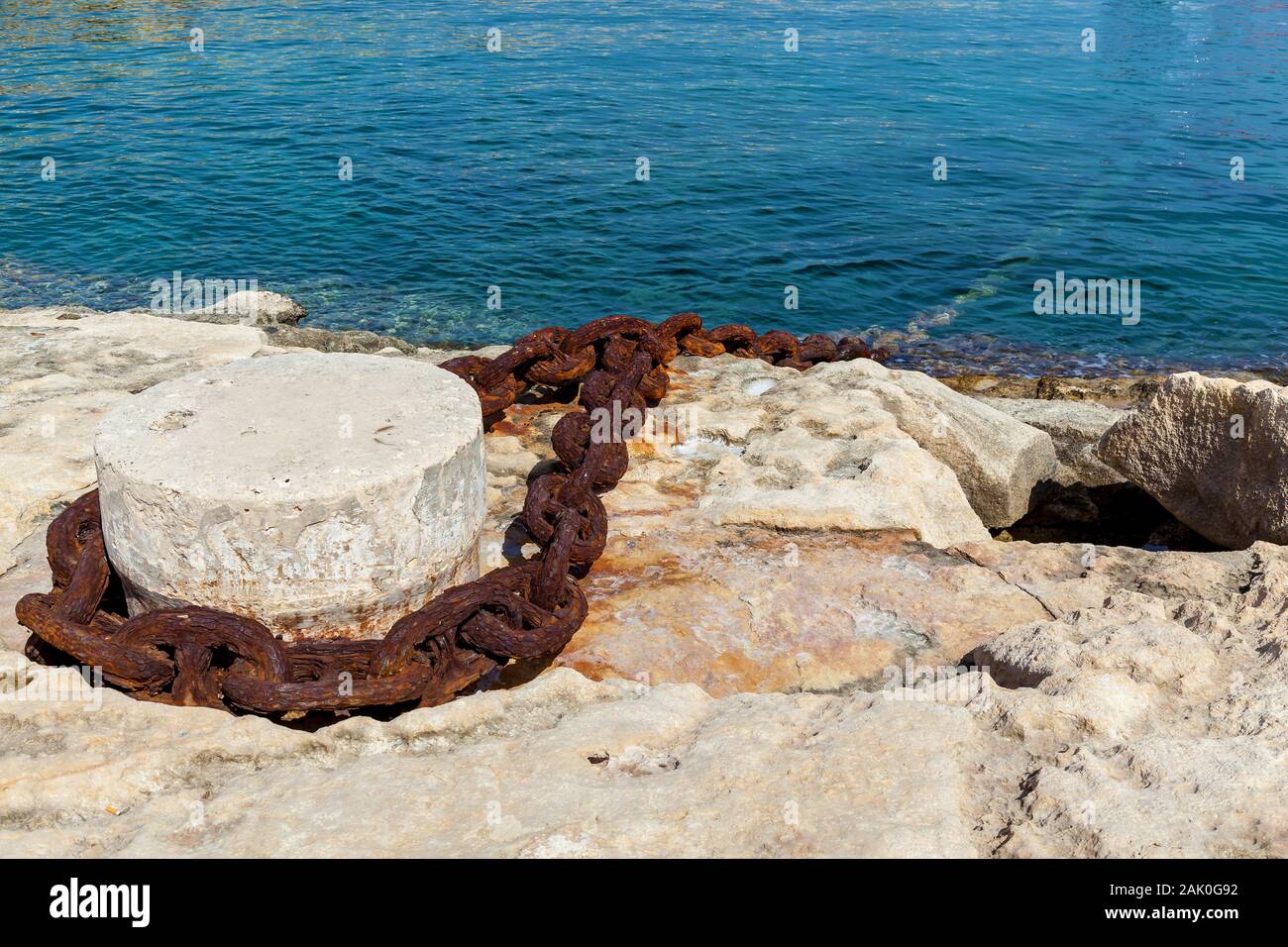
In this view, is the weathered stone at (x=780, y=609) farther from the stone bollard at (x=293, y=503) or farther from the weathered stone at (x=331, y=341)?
the weathered stone at (x=331, y=341)

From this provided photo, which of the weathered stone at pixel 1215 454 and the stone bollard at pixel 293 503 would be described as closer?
the stone bollard at pixel 293 503

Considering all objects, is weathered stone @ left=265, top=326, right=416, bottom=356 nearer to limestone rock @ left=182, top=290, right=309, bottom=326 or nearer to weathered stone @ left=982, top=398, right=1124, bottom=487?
limestone rock @ left=182, top=290, right=309, bottom=326

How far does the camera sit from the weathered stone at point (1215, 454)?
4.93 meters

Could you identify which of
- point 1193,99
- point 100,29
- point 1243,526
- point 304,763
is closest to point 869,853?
point 304,763

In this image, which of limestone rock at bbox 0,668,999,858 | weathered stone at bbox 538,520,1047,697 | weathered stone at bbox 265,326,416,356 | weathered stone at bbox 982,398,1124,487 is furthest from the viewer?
weathered stone at bbox 265,326,416,356

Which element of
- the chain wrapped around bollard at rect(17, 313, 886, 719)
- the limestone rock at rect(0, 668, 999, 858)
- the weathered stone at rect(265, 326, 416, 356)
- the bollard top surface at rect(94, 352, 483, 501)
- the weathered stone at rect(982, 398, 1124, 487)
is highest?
the bollard top surface at rect(94, 352, 483, 501)

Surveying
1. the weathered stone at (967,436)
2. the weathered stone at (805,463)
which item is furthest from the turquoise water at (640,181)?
the weathered stone at (805,463)

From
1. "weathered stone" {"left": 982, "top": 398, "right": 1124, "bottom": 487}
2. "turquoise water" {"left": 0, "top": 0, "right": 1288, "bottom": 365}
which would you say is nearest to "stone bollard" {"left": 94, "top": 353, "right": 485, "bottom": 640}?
"weathered stone" {"left": 982, "top": 398, "right": 1124, "bottom": 487}

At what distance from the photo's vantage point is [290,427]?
11.9 feet

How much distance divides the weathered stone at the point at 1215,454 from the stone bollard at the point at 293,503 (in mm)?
3430

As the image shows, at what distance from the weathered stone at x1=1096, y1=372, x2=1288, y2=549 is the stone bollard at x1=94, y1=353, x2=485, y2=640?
3.43m

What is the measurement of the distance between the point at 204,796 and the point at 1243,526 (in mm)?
4514

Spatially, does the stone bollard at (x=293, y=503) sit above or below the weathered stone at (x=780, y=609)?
above

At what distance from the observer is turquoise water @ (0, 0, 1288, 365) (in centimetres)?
1193
